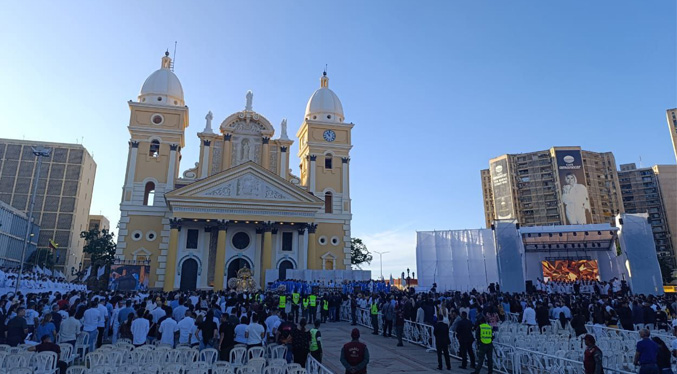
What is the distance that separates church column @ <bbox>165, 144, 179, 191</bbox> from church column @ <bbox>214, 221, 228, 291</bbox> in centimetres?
706

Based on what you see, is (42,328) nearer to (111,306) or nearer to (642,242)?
(111,306)

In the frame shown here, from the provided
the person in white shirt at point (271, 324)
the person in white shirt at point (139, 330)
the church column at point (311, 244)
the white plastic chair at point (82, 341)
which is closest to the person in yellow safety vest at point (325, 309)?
the person in white shirt at point (271, 324)

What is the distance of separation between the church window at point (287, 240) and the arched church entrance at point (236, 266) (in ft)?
11.1

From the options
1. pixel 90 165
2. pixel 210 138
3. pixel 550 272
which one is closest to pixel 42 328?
pixel 210 138

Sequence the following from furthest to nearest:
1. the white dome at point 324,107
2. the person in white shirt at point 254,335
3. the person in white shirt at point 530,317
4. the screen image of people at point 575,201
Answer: the screen image of people at point 575,201 → the white dome at point 324,107 → the person in white shirt at point 530,317 → the person in white shirt at point 254,335

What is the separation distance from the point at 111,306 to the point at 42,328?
3662mm

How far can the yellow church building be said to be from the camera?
113ft

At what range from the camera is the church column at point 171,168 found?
37.8 metres

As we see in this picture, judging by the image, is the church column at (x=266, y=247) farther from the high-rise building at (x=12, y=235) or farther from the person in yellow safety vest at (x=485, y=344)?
the high-rise building at (x=12, y=235)

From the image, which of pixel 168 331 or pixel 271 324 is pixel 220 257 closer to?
pixel 271 324

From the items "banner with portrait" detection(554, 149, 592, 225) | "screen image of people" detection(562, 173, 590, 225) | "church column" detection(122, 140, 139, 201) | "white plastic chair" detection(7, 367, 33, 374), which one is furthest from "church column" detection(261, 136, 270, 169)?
"screen image of people" detection(562, 173, 590, 225)

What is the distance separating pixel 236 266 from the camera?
3619cm

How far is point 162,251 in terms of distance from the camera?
117 ft

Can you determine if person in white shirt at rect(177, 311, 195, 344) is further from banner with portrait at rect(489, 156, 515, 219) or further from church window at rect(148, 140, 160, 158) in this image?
banner with portrait at rect(489, 156, 515, 219)
